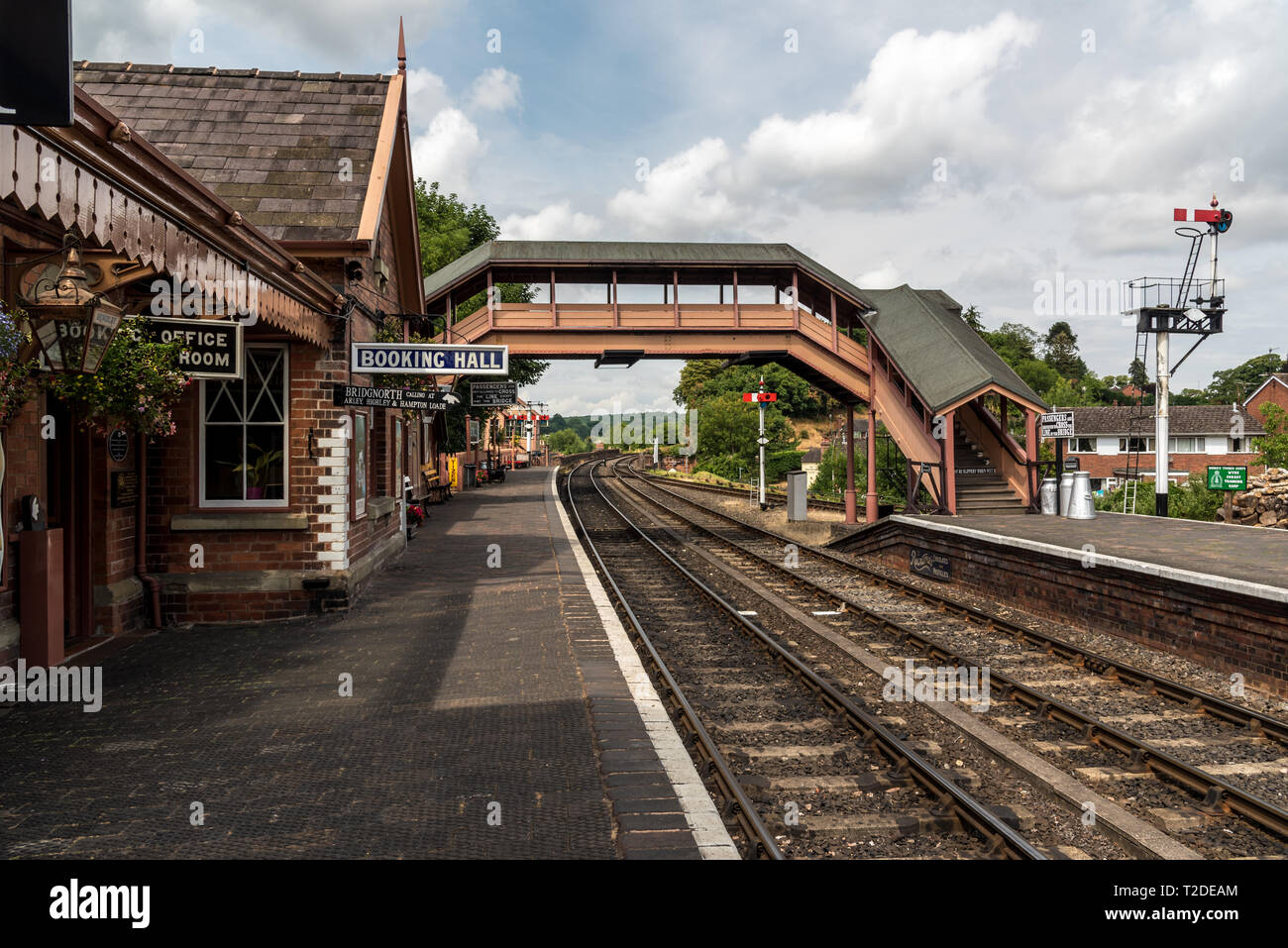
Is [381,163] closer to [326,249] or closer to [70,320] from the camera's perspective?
[326,249]

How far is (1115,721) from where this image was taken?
6.93 metres

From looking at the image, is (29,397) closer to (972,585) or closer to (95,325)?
(95,325)

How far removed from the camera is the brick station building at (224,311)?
17.6 feet

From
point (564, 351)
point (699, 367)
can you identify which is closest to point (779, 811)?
point (564, 351)

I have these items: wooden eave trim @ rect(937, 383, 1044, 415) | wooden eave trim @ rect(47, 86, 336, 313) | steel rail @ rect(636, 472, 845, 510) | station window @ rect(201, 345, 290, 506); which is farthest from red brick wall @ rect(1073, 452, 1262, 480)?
wooden eave trim @ rect(47, 86, 336, 313)

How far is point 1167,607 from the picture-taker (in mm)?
9078

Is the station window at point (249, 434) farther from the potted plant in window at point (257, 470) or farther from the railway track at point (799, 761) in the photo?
the railway track at point (799, 761)

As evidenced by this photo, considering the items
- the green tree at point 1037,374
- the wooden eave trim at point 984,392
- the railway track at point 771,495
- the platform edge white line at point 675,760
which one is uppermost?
the green tree at point 1037,374

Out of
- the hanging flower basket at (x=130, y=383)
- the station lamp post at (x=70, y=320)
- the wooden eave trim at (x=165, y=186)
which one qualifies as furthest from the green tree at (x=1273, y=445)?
the station lamp post at (x=70, y=320)

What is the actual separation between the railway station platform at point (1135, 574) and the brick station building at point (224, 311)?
8970 millimetres

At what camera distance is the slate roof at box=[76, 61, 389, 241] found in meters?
10.5

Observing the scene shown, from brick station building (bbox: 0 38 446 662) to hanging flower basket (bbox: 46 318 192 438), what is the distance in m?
0.47

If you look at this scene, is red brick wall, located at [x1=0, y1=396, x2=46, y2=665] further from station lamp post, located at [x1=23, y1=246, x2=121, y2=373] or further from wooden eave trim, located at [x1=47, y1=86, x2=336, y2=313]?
wooden eave trim, located at [x1=47, y1=86, x2=336, y2=313]
